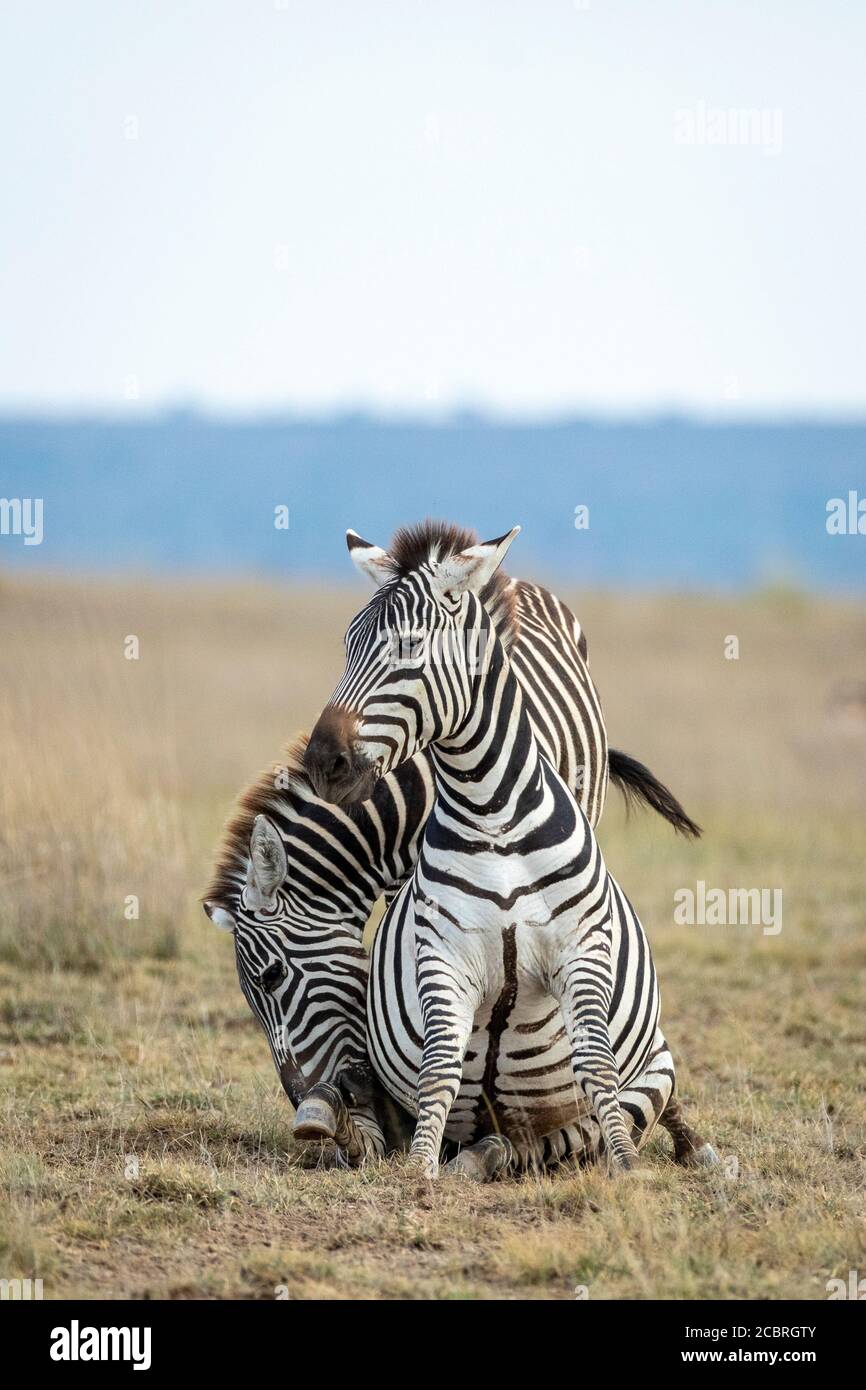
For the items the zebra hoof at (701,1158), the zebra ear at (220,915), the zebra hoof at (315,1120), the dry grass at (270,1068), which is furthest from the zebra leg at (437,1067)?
the zebra ear at (220,915)

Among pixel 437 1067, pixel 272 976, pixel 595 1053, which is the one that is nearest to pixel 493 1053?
pixel 437 1067

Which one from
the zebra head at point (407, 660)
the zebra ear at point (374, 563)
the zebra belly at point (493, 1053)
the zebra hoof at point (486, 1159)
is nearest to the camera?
the zebra head at point (407, 660)

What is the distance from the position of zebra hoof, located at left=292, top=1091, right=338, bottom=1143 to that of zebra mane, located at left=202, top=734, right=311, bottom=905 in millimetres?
993

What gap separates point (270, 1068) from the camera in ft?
26.2

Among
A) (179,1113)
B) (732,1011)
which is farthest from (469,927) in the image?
(732,1011)

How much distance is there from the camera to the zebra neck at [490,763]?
17.7 ft

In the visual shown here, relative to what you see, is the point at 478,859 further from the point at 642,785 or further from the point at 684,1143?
the point at 642,785

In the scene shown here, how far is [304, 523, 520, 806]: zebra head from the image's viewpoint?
A: 5098mm

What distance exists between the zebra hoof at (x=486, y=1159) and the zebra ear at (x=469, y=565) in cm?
214

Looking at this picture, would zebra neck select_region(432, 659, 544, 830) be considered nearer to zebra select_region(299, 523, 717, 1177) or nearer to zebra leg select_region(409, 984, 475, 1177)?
zebra select_region(299, 523, 717, 1177)

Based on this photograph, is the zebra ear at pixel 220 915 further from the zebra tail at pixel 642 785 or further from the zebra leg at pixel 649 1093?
the zebra tail at pixel 642 785

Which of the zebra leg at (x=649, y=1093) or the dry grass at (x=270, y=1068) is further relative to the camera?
A: the zebra leg at (x=649, y=1093)

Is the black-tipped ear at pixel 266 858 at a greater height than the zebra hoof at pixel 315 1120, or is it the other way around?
the black-tipped ear at pixel 266 858

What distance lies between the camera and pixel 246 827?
6.63m
